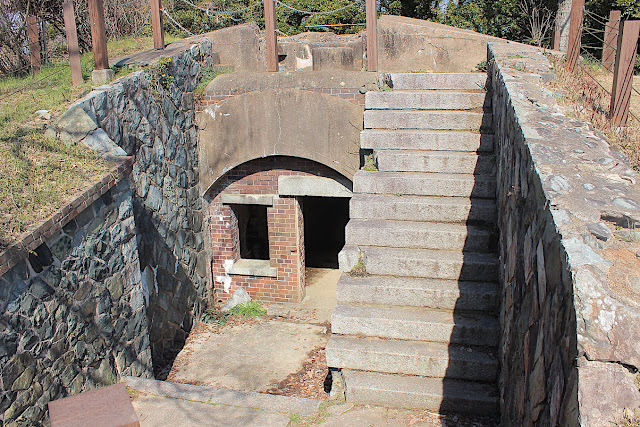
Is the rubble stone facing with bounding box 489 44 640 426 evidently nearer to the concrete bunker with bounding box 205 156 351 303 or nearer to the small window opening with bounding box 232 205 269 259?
the concrete bunker with bounding box 205 156 351 303

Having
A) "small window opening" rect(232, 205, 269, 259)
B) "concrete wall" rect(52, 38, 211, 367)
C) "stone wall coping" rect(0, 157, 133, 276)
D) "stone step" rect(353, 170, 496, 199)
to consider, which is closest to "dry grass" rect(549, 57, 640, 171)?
"stone step" rect(353, 170, 496, 199)

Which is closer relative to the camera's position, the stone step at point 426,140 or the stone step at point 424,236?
the stone step at point 424,236

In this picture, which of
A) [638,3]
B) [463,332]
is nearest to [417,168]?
[463,332]

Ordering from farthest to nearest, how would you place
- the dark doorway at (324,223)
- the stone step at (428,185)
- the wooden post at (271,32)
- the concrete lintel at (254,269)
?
the dark doorway at (324,223) < the concrete lintel at (254,269) < the wooden post at (271,32) < the stone step at (428,185)

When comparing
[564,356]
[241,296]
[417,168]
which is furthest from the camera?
[241,296]

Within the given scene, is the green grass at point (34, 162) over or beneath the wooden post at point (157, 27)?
beneath

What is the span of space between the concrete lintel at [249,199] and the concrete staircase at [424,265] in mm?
2239

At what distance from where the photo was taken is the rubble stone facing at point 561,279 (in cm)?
171

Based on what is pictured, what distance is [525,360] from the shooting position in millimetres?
2738

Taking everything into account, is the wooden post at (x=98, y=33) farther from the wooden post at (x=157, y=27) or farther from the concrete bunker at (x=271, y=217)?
the concrete bunker at (x=271, y=217)

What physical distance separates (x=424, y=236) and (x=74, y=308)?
301 centimetres

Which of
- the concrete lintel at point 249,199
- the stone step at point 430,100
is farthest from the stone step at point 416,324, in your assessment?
the concrete lintel at point 249,199

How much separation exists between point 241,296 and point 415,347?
14.8 feet

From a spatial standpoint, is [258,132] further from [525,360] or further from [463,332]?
[525,360]
